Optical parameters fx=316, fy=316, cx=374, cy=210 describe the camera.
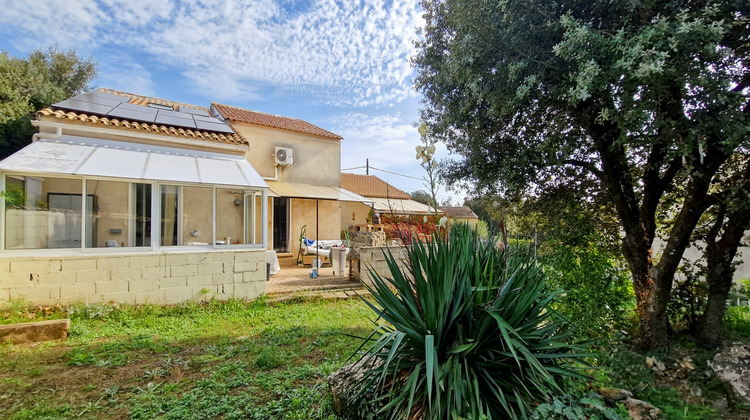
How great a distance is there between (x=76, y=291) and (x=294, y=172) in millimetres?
13335

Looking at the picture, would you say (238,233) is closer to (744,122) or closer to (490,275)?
(490,275)

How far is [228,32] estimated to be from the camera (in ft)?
43.0

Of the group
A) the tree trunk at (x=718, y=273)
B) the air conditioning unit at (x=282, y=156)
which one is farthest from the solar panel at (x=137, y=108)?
the tree trunk at (x=718, y=273)

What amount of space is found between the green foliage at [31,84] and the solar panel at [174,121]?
1017 centimetres

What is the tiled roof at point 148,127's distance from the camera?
11.0 m

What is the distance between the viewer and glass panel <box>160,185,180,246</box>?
1044cm

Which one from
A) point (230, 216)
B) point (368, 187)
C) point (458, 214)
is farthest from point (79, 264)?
point (368, 187)

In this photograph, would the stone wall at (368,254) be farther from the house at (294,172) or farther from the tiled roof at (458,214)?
the house at (294,172)

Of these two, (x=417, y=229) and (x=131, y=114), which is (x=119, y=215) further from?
(x=417, y=229)

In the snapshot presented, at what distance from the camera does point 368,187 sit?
33.5 metres

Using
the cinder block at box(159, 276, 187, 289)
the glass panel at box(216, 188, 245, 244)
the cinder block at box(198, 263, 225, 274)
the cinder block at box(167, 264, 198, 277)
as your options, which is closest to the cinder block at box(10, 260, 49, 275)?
the cinder block at box(159, 276, 187, 289)

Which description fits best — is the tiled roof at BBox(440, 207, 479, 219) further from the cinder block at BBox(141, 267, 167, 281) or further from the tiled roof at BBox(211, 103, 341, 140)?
the tiled roof at BBox(211, 103, 341, 140)

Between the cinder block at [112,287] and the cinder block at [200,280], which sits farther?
the cinder block at [200,280]

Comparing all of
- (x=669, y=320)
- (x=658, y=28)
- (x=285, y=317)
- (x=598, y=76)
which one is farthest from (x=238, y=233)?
(x=669, y=320)
